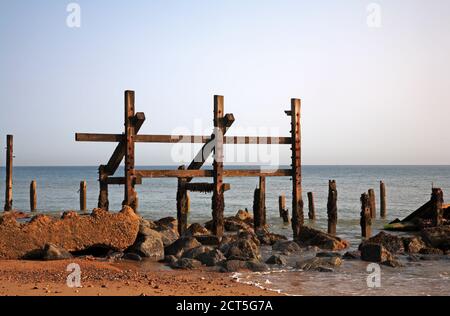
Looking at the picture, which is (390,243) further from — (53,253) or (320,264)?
→ (53,253)

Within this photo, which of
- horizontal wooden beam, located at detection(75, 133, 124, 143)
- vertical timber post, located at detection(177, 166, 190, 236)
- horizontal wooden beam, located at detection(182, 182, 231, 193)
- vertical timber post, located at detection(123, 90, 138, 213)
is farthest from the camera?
vertical timber post, located at detection(177, 166, 190, 236)

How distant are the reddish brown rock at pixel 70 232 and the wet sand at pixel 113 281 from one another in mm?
683

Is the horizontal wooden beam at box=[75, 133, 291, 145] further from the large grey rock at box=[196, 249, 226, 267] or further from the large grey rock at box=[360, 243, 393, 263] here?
the large grey rock at box=[360, 243, 393, 263]

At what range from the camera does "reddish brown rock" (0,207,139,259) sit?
11.6 metres

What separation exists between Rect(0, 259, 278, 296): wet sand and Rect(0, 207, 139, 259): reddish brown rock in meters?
0.68

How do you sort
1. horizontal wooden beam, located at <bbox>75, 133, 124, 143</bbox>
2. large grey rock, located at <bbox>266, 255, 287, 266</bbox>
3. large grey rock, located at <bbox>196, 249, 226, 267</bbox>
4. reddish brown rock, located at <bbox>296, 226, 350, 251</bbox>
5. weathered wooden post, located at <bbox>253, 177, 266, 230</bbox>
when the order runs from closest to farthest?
large grey rock, located at <bbox>196, 249, 226, 267</bbox> < large grey rock, located at <bbox>266, 255, 287, 266</bbox> < horizontal wooden beam, located at <bbox>75, 133, 124, 143</bbox> < reddish brown rock, located at <bbox>296, 226, 350, 251</bbox> < weathered wooden post, located at <bbox>253, 177, 266, 230</bbox>

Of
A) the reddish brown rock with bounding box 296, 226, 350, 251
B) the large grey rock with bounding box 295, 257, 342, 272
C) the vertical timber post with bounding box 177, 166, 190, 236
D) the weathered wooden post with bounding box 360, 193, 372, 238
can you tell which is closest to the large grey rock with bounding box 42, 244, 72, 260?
the large grey rock with bounding box 295, 257, 342, 272

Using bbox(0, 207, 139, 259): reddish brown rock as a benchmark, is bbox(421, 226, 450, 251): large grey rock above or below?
below

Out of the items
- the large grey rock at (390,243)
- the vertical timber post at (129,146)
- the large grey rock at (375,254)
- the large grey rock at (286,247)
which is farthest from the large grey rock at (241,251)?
the large grey rock at (390,243)

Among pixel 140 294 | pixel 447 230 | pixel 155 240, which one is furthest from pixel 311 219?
pixel 140 294

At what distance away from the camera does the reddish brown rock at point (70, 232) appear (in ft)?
38.0

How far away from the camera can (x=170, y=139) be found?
14.0 m

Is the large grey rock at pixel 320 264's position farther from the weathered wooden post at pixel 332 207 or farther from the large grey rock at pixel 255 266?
the weathered wooden post at pixel 332 207
